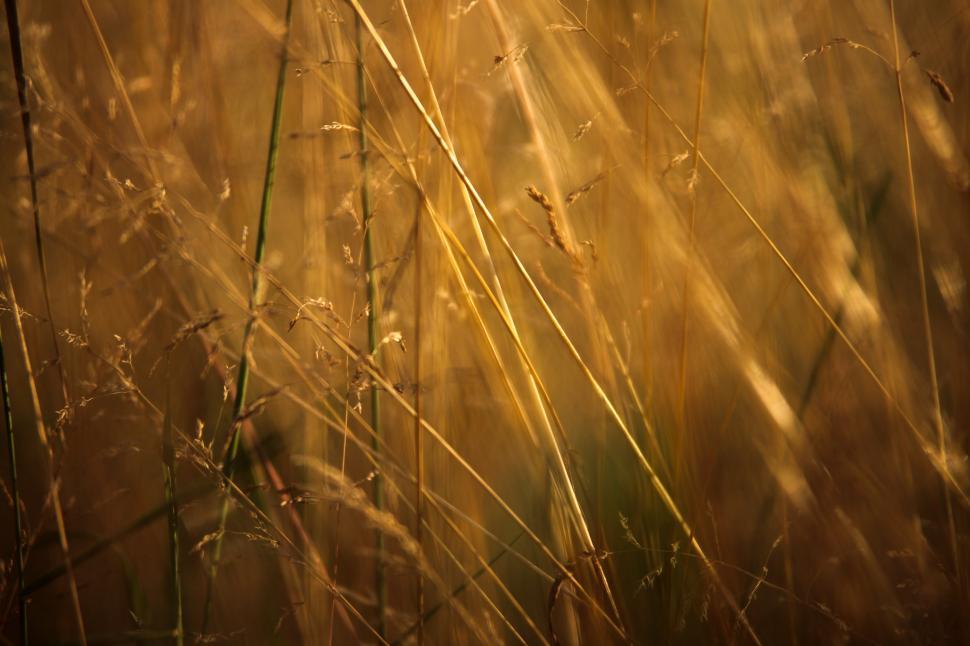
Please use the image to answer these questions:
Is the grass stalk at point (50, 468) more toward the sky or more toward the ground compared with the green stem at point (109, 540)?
more toward the sky

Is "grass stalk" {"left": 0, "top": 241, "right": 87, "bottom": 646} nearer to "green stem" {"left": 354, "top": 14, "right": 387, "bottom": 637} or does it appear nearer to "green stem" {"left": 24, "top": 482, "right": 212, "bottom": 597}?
"green stem" {"left": 24, "top": 482, "right": 212, "bottom": 597}

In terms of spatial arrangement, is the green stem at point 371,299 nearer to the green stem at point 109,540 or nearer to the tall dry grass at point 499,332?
the tall dry grass at point 499,332

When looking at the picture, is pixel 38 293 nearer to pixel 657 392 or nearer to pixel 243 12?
pixel 243 12

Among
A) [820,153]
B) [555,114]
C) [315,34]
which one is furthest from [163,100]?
[820,153]

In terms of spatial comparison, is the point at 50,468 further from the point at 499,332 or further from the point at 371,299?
the point at 499,332

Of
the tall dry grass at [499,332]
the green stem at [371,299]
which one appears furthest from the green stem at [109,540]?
the green stem at [371,299]

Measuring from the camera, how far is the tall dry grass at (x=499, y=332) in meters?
0.86

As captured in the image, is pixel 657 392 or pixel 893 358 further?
pixel 657 392

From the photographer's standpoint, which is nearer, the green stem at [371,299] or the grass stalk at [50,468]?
the grass stalk at [50,468]

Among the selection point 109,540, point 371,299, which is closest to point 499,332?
point 371,299

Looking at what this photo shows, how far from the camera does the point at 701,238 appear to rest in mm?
1270

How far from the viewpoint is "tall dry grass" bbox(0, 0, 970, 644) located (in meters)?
0.86

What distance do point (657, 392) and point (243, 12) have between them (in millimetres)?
1080

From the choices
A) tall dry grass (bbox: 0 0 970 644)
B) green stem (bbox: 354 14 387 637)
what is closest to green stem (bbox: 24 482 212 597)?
tall dry grass (bbox: 0 0 970 644)
